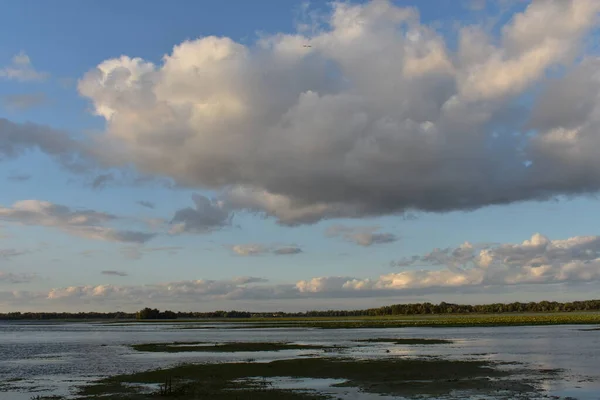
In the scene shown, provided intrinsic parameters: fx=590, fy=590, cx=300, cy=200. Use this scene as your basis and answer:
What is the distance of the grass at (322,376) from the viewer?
108ft

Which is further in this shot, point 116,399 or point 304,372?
point 304,372

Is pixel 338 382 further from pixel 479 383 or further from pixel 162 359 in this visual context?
pixel 162 359

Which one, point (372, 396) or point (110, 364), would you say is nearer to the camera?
point (372, 396)

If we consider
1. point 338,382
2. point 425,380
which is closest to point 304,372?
point 338,382

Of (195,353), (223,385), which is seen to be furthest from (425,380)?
(195,353)

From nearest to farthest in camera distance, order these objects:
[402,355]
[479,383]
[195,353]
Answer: [479,383] < [402,355] < [195,353]

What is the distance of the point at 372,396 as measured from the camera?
31.4 m

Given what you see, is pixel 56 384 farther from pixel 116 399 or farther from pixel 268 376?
pixel 268 376

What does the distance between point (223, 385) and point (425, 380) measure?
1275 cm

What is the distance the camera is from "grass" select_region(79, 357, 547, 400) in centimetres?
3297

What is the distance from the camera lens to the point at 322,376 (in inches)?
1620

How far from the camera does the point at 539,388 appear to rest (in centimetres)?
3294

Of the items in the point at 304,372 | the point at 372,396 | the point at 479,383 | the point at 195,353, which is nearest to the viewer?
the point at 372,396

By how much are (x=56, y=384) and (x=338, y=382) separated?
18.8m
